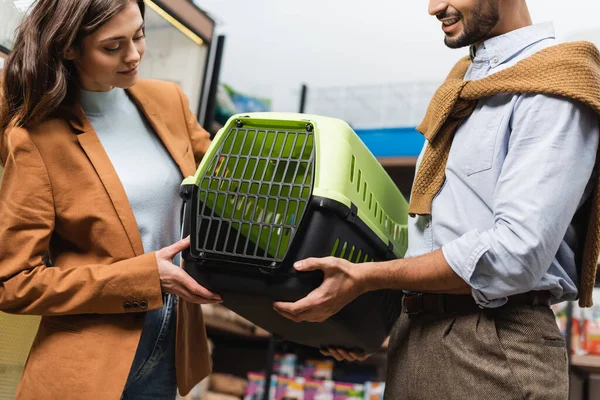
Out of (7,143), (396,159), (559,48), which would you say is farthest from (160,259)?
(396,159)

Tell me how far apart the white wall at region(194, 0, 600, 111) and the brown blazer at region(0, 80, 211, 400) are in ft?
7.92

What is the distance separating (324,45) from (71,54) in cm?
266

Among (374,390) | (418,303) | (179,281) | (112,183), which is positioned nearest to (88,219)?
(112,183)

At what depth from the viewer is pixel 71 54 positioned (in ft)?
4.42

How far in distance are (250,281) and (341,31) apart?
114 inches

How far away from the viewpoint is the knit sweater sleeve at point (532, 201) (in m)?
1.08

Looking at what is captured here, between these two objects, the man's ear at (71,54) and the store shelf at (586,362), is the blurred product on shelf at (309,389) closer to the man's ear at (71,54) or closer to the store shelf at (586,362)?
the store shelf at (586,362)

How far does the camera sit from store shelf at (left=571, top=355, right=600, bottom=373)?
8.48ft

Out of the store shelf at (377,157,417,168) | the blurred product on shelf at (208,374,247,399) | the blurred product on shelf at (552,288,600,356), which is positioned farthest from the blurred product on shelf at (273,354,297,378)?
the blurred product on shelf at (552,288,600,356)

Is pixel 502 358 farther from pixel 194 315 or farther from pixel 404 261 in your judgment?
pixel 194 315

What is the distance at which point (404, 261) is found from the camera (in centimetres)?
116

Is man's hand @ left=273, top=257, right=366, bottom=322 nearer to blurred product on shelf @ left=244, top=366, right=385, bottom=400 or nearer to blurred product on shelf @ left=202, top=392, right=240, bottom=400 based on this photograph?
blurred product on shelf @ left=244, top=366, right=385, bottom=400

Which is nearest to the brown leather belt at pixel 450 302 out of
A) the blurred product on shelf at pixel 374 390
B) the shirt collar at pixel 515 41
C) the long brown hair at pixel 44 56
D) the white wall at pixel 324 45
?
the shirt collar at pixel 515 41

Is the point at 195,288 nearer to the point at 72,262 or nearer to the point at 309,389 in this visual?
the point at 72,262
